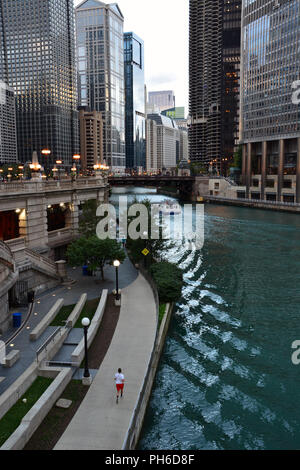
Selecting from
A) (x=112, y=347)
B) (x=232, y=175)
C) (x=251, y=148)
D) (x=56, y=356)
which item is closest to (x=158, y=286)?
(x=112, y=347)

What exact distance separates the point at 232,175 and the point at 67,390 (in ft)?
480

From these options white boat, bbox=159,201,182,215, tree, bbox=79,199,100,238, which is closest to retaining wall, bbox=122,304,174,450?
tree, bbox=79,199,100,238

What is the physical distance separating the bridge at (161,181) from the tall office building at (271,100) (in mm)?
20700

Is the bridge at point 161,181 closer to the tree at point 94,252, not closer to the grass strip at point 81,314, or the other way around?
the tree at point 94,252

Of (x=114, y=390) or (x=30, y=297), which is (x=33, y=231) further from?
(x=114, y=390)

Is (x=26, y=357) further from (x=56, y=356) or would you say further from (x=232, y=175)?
(x=232, y=175)

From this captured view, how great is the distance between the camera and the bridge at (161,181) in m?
134

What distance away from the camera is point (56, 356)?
67.2 ft

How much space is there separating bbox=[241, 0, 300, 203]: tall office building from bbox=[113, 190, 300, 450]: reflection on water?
79.3m

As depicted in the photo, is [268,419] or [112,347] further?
[112,347]

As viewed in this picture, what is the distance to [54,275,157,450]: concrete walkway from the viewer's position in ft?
45.9

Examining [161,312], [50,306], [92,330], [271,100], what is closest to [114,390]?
[92,330]

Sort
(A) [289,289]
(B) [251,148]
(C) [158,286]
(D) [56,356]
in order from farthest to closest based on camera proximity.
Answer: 1. (B) [251,148]
2. (A) [289,289]
3. (C) [158,286]
4. (D) [56,356]

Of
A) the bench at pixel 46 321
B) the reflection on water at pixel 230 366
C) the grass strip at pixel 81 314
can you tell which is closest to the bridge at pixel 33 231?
the bench at pixel 46 321
